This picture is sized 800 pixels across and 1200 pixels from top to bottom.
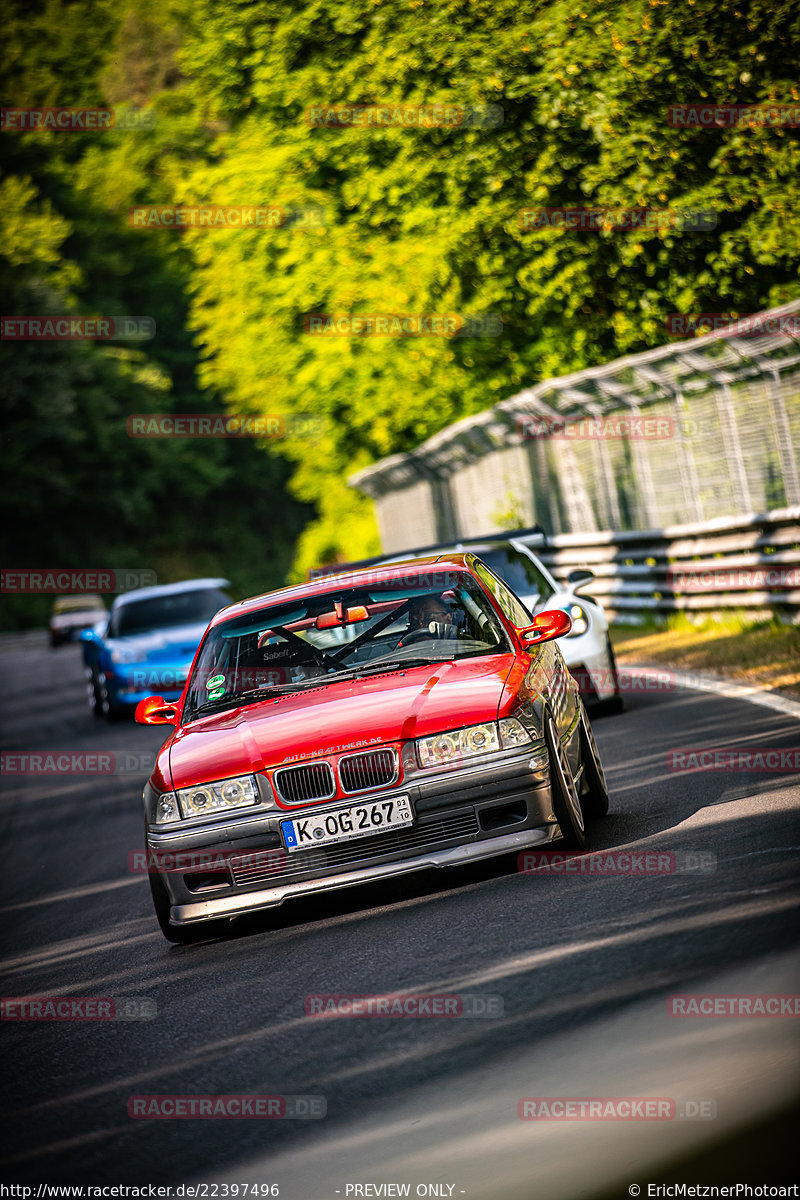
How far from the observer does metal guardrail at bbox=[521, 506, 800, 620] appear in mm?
15250

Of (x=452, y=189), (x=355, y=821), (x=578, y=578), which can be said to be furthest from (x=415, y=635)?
(x=452, y=189)

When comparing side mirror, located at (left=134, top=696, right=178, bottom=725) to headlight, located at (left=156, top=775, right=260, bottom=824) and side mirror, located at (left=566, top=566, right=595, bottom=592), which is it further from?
side mirror, located at (left=566, top=566, right=595, bottom=592)

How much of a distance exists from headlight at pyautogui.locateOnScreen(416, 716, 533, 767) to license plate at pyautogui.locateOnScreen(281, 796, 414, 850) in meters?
0.21

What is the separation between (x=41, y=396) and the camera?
69.6 m

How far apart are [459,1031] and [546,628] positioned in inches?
119

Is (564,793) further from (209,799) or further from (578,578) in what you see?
(578,578)

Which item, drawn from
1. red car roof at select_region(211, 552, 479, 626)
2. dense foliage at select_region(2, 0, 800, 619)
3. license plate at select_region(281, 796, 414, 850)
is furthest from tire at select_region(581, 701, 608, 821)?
dense foliage at select_region(2, 0, 800, 619)

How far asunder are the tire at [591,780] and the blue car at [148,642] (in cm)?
1002

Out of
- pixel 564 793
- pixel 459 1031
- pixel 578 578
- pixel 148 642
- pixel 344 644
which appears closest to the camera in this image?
pixel 459 1031

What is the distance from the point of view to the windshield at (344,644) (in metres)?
7.77

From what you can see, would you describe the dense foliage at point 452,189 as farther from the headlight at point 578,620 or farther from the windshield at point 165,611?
the headlight at point 578,620

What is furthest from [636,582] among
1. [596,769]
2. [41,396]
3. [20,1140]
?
[41,396]

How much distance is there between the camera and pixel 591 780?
8031 millimetres

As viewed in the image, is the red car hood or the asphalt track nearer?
the asphalt track
